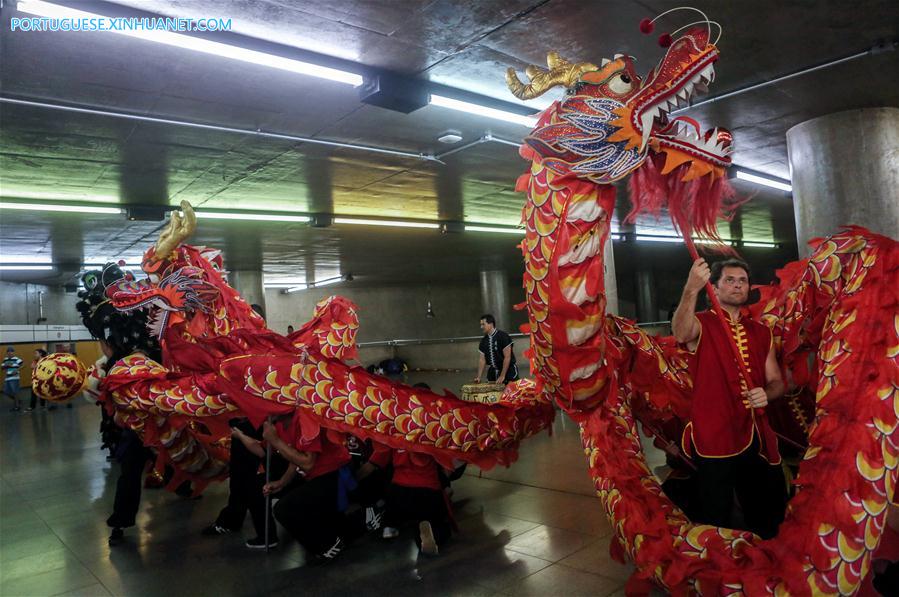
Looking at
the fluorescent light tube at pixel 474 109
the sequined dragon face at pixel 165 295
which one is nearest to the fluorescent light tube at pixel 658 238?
the fluorescent light tube at pixel 474 109

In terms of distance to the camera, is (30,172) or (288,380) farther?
(30,172)

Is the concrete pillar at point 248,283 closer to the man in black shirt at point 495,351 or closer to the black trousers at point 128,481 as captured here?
the man in black shirt at point 495,351

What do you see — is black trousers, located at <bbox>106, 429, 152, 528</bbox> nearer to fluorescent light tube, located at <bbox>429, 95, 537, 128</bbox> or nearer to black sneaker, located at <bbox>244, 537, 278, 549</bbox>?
black sneaker, located at <bbox>244, 537, 278, 549</bbox>

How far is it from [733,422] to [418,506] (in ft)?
6.23

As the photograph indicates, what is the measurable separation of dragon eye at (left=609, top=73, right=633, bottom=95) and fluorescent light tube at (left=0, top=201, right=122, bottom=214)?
26.8 ft

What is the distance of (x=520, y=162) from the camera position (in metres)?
8.09

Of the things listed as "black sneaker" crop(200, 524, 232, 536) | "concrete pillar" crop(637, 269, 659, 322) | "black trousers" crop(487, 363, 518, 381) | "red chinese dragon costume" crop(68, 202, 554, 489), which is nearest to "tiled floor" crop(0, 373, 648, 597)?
"black sneaker" crop(200, 524, 232, 536)

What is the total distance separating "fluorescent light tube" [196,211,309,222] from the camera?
9641mm

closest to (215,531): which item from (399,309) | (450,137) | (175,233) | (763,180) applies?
(175,233)

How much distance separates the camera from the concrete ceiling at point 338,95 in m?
4.30

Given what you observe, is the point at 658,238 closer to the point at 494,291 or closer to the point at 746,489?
the point at 494,291

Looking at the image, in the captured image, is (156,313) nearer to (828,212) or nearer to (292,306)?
(828,212)

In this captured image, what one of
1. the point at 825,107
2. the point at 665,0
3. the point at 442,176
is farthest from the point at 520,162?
the point at 665,0

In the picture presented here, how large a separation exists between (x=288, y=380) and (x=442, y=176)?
18.0ft
